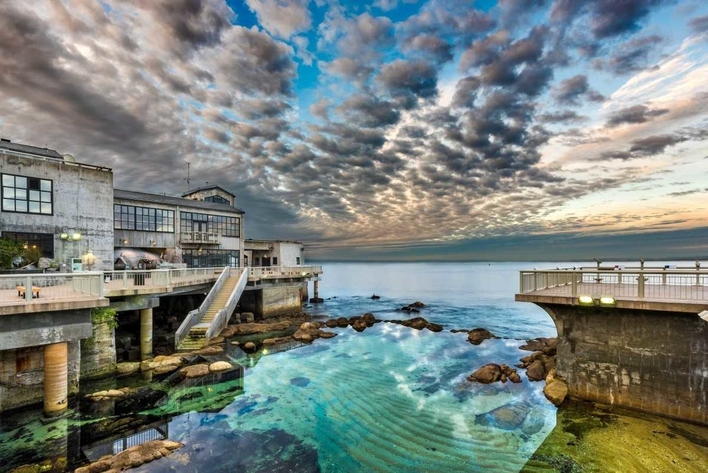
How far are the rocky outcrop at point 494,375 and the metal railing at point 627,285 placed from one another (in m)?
4.89

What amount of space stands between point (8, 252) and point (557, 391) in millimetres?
25800

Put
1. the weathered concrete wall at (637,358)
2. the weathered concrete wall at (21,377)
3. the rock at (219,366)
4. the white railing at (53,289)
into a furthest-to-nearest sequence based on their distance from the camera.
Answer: the rock at (219,366) → the weathered concrete wall at (21,377) → the white railing at (53,289) → the weathered concrete wall at (637,358)

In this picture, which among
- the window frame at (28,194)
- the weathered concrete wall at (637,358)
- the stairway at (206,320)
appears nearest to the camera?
the weathered concrete wall at (637,358)

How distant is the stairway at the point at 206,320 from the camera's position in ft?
65.0

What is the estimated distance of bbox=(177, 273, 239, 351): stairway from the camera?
65.0 feet

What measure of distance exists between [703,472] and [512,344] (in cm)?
1654

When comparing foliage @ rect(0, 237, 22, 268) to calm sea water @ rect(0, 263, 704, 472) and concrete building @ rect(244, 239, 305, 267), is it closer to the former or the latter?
calm sea water @ rect(0, 263, 704, 472)

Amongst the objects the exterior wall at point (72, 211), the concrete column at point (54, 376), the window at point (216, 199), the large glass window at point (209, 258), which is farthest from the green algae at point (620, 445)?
the window at point (216, 199)

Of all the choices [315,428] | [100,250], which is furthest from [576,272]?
[100,250]

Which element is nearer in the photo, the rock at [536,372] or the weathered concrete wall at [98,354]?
the weathered concrete wall at [98,354]

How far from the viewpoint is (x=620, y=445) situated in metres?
9.76

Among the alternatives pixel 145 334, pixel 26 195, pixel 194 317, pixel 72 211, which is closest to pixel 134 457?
pixel 145 334

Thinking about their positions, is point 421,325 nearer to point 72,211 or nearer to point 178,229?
point 178,229

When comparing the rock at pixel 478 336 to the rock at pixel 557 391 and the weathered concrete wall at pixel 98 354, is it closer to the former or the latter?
the rock at pixel 557 391
